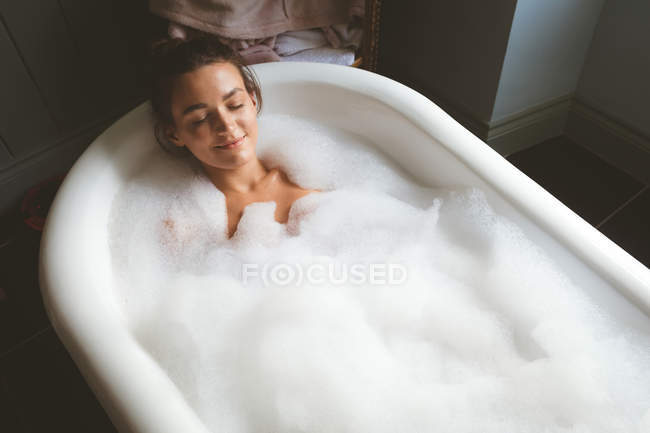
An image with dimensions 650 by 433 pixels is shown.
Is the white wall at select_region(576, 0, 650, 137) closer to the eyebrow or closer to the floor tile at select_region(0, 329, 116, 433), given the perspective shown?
the eyebrow

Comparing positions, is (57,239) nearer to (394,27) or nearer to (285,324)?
(285,324)

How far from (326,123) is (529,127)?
2.54 feet

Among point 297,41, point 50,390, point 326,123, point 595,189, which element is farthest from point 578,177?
point 50,390

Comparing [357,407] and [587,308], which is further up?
[587,308]

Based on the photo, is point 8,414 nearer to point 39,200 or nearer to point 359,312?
point 39,200

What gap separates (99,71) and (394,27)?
101 centimetres

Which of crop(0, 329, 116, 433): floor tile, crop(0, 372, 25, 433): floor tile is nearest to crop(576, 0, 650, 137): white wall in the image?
crop(0, 329, 116, 433): floor tile

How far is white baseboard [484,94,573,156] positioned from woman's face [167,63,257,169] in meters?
0.88

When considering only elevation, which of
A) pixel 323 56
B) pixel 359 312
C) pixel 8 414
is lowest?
pixel 8 414

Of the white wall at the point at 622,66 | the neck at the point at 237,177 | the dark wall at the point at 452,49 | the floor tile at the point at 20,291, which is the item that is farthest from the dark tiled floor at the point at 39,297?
the neck at the point at 237,177

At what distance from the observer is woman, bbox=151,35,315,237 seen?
39.7 inches

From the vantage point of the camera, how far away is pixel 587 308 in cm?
87

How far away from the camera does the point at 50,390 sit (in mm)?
1190

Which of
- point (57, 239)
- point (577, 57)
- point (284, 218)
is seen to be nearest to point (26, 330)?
point (57, 239)
